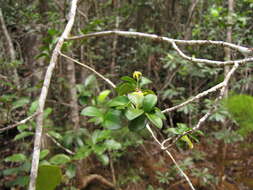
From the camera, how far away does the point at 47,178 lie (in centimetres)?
61

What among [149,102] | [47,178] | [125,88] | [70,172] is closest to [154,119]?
[149,102]

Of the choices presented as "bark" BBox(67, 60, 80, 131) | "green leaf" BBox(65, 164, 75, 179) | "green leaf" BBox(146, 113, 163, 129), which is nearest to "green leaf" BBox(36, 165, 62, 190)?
"green leaf" BBox(146, 113, 163, 129)

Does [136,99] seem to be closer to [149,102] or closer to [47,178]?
[149,102]

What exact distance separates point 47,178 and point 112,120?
0.24 meters

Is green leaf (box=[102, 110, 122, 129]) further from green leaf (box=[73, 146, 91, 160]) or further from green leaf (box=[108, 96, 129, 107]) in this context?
green leaf (box=[73, 146, 91, 160])

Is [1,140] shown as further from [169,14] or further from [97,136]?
[169,14]

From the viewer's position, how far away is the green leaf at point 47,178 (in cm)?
60

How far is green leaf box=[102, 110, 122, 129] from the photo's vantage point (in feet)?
2.00

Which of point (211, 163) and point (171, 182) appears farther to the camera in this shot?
point (211, 163)

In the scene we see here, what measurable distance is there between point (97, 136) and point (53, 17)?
96cm

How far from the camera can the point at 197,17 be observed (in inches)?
104

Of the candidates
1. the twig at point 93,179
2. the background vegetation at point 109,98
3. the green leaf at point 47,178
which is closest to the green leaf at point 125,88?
the green leaf at point 47,178

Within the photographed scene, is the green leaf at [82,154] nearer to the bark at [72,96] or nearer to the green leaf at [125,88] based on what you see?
the bark at [72,96]

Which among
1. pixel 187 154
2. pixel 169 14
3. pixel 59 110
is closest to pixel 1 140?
pixel 59 110
